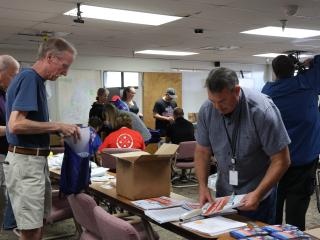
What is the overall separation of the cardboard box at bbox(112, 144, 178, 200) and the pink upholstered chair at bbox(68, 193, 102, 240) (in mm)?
246

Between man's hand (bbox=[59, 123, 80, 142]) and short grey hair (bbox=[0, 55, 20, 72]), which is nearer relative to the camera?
man's hand (bbox=[59, 123, 80, 142])

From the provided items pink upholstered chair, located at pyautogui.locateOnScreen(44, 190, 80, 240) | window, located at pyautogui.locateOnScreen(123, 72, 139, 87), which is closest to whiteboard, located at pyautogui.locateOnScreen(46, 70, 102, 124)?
window, located at pyautogui.locateOnScreen(123, 72, 139, 87)

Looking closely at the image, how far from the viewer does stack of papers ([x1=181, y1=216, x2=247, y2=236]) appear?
166cm

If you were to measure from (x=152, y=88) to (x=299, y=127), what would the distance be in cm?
734

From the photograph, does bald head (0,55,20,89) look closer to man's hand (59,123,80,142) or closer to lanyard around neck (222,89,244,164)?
man's hand (59,123,80,142)

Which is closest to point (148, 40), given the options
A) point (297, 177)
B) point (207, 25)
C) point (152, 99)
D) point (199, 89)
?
point (207, 25)

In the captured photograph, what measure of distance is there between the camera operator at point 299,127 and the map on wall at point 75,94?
6812mm

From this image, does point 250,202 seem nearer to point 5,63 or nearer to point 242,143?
point 242,143

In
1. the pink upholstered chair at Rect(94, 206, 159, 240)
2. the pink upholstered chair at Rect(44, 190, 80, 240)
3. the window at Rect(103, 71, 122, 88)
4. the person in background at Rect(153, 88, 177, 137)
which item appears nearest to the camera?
the pink upholstered chair at Rect(94, 206, 159, 240)

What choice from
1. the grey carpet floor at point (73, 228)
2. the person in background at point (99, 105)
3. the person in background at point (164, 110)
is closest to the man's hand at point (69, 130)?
the grey carpet floor at point (73, 228)

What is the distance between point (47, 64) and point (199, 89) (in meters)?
8.87

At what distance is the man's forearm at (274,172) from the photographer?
5.91 ft

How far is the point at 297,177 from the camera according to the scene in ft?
8.68

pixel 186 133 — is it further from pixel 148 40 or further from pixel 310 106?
pixel 310 106
